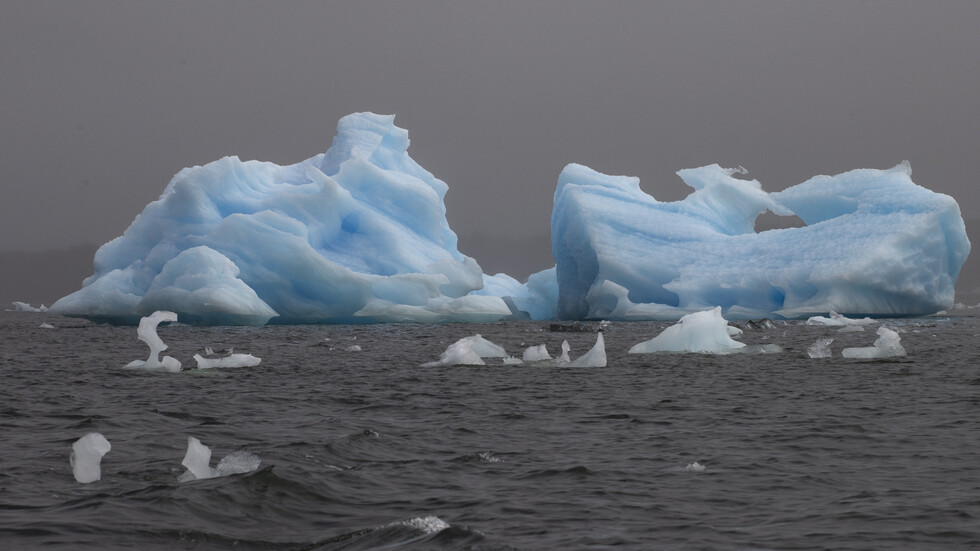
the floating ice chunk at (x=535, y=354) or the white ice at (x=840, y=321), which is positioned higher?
the white ice at (x=840, y=321)

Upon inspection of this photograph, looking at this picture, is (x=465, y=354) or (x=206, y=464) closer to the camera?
(x=206, y=464)

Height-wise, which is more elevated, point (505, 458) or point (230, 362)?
point (230, 362)

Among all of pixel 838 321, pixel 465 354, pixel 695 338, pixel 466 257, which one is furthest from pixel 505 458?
pixel 466 257

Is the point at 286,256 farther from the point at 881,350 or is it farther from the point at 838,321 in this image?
the point at 881,350

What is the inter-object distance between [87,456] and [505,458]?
281 cm

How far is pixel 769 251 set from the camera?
92.3 feet

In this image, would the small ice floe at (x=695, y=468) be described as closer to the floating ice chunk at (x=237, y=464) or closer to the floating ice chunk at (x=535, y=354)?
the floating ice chunk at (x=237, y=464)

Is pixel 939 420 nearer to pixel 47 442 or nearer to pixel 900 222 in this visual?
pixel 47 442

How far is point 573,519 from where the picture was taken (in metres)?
5.25

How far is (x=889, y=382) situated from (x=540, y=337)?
12.1 metres

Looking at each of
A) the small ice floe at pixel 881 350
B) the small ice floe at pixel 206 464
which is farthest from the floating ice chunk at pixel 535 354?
the small ice floe at pixel 206 464

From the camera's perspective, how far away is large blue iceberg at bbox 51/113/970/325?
26109mm

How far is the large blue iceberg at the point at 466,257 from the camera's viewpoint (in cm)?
2611

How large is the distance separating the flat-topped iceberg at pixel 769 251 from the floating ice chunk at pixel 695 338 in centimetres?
948
